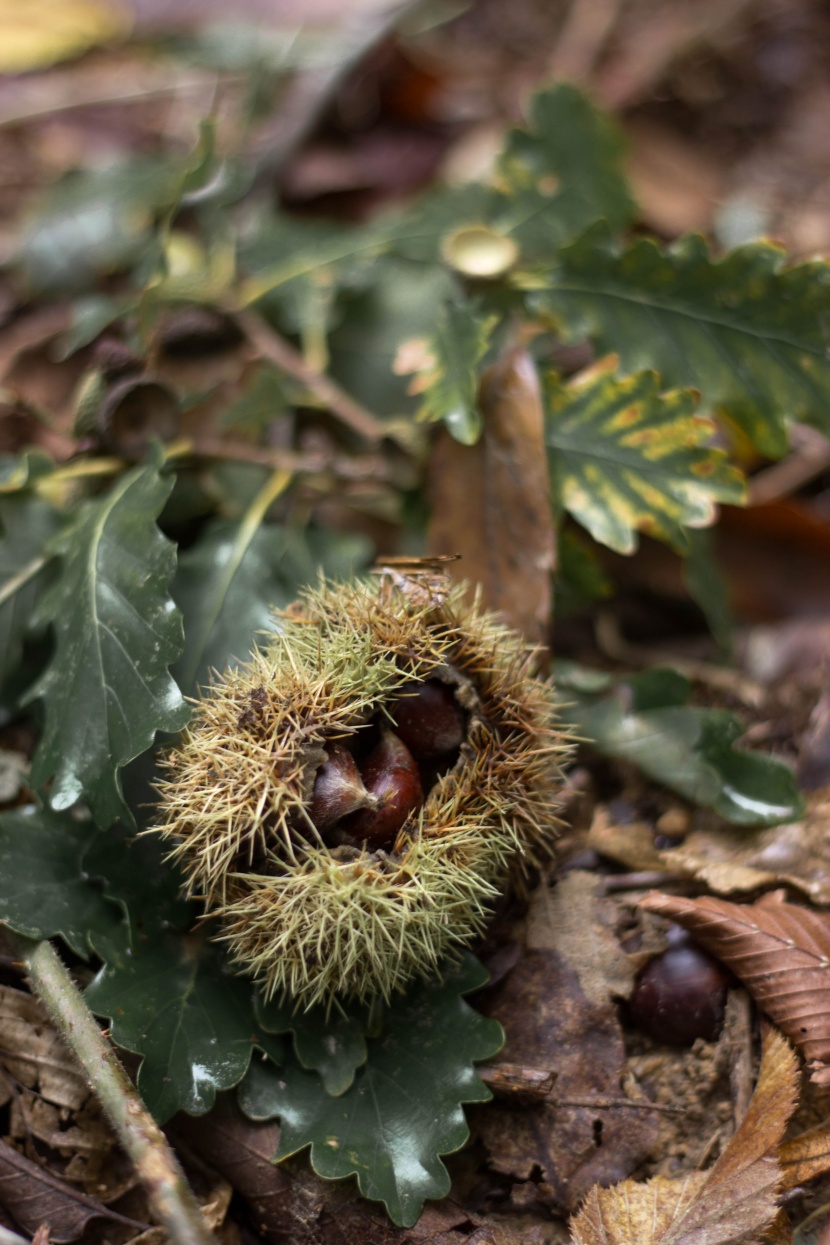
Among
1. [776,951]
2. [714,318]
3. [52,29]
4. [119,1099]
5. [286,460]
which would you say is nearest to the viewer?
[119,1099]

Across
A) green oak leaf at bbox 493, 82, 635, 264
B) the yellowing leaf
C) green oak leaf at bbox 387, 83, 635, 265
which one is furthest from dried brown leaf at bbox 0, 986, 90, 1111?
the yellowing leaf

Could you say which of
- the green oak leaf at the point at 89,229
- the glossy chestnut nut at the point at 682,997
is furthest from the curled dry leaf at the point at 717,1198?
the green oak leaf at the point at 89,229

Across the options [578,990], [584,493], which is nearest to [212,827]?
[578,990]

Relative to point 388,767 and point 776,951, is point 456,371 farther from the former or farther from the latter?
point 776,951

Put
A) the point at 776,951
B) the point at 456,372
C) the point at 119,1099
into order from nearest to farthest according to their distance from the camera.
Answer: the point at 119,1099, the point at 776,951, the point at 456,372

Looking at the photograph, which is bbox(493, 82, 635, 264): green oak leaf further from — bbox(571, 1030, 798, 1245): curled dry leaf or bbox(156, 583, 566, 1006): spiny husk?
bbox(571, 1030, 798, 1245): curled dry leaf

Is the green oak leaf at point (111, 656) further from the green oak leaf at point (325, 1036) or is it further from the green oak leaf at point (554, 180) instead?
the green oak leaf at point (554, 180)

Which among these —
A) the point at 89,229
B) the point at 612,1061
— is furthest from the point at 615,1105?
the point at 89,229
